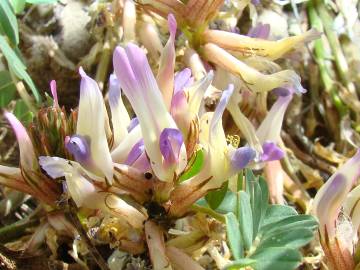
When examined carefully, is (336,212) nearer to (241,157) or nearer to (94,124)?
(241,157)

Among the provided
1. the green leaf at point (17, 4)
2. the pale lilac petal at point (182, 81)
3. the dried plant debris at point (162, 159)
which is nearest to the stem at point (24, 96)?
the dried plant debris at point (162, 159)

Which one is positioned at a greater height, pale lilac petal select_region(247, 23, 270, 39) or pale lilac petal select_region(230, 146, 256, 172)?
pale lilac petal select_region(230, 146, 256, 172)

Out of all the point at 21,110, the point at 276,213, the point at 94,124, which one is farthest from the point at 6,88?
the point at 276,213

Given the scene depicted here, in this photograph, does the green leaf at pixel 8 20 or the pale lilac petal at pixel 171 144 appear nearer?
the pale lilac petal at pixel 171 144

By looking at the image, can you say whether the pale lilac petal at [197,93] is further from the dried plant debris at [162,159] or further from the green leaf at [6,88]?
the green leaf at [6,88]

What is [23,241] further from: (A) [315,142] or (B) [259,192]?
(A) [315,142]

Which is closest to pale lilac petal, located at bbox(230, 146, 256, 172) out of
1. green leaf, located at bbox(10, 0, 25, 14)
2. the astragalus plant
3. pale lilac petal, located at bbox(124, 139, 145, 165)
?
the astragalus plant

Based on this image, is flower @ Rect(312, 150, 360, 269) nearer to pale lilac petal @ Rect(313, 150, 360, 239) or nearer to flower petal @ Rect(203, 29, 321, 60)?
pale lilac petal @ Rect(313, 150, 360, 239)
